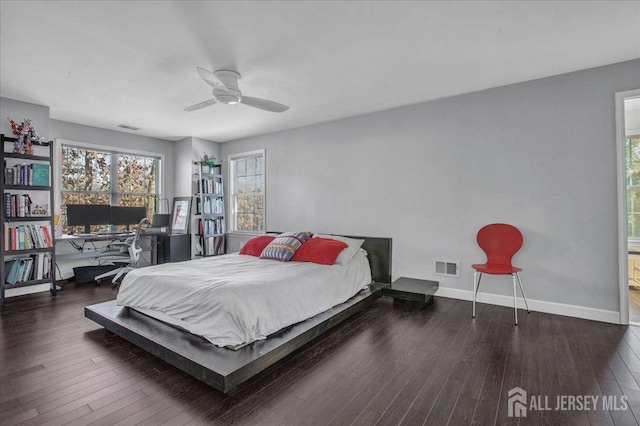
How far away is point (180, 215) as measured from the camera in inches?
243

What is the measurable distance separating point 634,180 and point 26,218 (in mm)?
8180

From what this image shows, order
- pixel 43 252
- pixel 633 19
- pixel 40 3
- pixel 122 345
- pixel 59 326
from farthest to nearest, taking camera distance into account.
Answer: pixel 43 252 < pixel 59 326 < pixel 122 345 < pixel 633 19 < pixel 40 3

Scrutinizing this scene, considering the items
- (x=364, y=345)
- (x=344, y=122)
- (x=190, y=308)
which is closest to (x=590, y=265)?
(x=364, y=345)

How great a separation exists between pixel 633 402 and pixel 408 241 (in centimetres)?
263

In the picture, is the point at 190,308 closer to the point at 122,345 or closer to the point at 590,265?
the point at 122,345

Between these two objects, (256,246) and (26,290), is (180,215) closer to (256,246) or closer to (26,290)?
→ (26,290)

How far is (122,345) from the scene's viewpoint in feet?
8.76

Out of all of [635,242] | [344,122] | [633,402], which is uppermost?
[344,122]

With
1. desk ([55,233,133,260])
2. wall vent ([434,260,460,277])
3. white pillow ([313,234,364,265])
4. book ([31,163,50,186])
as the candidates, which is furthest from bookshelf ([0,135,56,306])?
wall vent ([434,260,460,277])

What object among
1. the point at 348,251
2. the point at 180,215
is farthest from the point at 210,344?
the point at 180,215

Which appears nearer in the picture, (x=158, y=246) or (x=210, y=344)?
(x=210, y=344)

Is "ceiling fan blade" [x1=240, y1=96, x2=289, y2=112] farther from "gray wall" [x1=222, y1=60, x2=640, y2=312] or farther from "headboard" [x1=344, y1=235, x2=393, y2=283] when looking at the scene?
"headboard" [x1=344, y1=235, x2=393, y2=283]

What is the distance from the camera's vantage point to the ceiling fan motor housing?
10.0 feet

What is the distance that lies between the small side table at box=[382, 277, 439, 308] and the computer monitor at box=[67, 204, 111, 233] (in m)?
4.70
